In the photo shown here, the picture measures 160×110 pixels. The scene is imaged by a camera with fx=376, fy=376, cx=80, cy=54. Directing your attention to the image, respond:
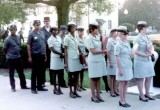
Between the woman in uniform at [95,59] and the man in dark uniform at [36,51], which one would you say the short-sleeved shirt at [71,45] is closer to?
the woman in uniform at [95,59]

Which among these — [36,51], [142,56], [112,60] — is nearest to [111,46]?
[112,60]

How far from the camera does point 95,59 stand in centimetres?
879

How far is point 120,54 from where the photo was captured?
27.0 feet

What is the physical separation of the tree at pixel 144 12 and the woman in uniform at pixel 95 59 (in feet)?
222

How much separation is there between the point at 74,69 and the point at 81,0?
13833 millimetres

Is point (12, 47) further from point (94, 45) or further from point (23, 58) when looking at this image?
point (23, 58)

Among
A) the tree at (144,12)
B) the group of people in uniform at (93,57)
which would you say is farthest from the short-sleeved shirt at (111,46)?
the tree at (144,12)

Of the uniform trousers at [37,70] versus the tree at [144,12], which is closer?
the uniform trousers at [37,70]

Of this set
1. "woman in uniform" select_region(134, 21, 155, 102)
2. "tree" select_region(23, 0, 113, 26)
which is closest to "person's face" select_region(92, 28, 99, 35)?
"woman in uniform" select_region(134, 21, 155, 102)

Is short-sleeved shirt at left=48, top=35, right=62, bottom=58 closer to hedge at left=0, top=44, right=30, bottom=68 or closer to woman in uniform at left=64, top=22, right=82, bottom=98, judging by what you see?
woman in uniform at left=64, top=22, right=82, bottom=98

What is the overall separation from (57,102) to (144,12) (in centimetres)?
6813

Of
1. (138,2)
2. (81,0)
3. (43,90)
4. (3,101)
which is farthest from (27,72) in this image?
(138,2)

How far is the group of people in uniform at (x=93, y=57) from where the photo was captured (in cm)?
827

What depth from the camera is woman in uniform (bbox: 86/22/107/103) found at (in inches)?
342
